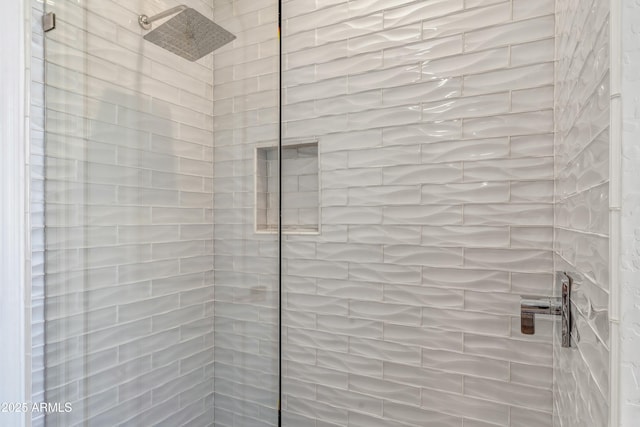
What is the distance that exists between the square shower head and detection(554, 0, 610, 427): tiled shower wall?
3.82 ft

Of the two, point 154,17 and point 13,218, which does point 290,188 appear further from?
point 13,218

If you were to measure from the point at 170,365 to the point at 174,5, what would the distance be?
1377 millimetres

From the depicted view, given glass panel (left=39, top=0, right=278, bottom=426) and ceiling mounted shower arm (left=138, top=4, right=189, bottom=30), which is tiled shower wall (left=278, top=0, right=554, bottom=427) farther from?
ceiling mounted shower arm (left=138, top=4, right=189, bottom=30)

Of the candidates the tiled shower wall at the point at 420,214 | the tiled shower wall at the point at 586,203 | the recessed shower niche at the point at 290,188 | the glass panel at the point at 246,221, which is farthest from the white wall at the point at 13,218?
the tiled shower wall at the point at 586,203

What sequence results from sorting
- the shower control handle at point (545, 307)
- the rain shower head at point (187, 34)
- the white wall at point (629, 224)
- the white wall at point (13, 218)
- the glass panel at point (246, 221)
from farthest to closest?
the glass panel at point (246, 221)
the rain shower head at point (187, 34)
the white wall at point (13, 218)
the shower control handle at point (545, 307)
the white wall at point (629, 224)

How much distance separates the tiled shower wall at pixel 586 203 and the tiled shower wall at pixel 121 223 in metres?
1.20

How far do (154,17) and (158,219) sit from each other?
2.46 feet

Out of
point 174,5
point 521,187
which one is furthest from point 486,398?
point 174,5

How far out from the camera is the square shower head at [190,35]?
4.36 ft

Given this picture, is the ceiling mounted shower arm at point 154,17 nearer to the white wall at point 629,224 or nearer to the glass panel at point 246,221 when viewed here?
the glass panel at point 246,221

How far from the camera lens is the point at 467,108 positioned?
4.02 feet

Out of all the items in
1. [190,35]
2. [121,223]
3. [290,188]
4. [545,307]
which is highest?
[190,35]

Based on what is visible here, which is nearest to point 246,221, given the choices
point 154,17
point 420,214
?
point 420,214

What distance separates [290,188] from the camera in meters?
1.57
